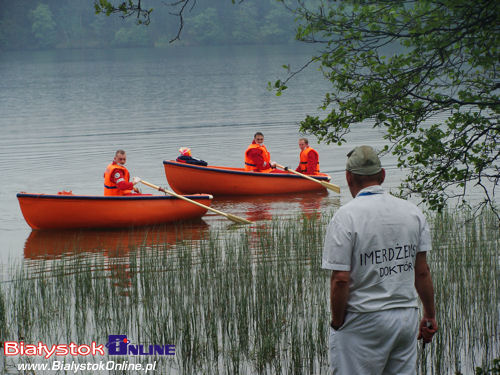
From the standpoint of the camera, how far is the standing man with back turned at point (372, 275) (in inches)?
157

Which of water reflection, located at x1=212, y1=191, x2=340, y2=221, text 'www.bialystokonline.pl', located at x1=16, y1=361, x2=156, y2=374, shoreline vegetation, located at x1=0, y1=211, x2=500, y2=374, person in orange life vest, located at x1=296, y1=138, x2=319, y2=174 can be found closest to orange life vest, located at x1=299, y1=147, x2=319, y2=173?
person in orange life vest, located at x1=296, y1=138, x2=319, y2=174

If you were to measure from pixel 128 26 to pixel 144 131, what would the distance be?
109m

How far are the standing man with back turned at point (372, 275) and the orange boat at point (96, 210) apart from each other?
10653mm

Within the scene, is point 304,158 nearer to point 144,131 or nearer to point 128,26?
point 144,131

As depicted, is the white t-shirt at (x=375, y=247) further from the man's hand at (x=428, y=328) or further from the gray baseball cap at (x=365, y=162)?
the man's hand at (x=428, y=328)

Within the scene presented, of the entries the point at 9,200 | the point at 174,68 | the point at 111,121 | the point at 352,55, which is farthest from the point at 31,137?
the point at 174,68

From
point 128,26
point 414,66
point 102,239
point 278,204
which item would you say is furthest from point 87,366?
point 128,26

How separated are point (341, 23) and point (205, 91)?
46768mm

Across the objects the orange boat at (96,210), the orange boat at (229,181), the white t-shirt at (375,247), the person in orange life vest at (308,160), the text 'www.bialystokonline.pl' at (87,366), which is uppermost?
the person in orange life vest at (308,160)

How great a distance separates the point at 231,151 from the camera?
87.6ft

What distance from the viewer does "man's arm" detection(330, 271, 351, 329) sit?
13.2ft

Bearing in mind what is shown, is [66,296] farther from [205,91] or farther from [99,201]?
[205,91]

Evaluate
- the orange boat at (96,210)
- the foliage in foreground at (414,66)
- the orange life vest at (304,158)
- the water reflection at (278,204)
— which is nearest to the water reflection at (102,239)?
the orange boat at (96,210)

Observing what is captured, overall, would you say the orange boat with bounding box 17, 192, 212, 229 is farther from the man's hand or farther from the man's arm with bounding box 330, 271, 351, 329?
the man's arm with bounding box 330, 271, 351, 329
